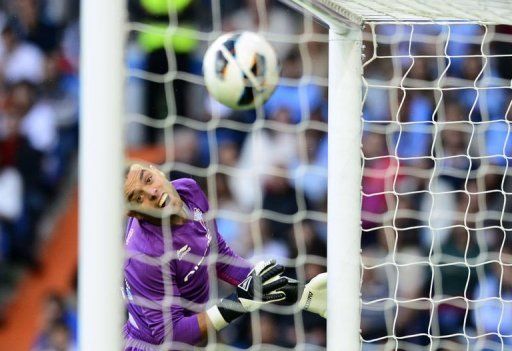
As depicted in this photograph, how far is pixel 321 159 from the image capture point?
13.3 ft

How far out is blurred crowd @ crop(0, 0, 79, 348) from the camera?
4.48m

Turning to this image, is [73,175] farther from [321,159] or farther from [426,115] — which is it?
[426,115]

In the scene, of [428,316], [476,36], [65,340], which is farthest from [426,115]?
[65,340]

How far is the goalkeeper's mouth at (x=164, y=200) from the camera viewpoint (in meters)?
3.44

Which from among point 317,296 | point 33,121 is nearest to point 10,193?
point 33,121

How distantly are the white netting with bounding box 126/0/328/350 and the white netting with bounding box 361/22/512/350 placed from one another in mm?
275

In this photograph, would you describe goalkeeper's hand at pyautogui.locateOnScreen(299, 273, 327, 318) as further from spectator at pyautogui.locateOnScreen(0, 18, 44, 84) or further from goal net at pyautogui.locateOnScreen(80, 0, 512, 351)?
spectator at pyautogui.locateOnScreen(0, 18, 44, 84)

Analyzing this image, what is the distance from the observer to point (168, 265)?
349 cm

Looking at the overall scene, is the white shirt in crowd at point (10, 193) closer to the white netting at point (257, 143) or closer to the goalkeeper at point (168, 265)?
the white netting at point (257, 143)

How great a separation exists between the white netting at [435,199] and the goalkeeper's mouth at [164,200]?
103 centimetres

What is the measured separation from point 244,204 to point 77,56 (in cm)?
116

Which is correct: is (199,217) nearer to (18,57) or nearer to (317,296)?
(317,296)

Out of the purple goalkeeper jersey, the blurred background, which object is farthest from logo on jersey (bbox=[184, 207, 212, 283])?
the blurred background

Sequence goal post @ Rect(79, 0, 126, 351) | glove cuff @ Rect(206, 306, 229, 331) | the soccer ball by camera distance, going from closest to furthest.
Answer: goal post @ Rect(79, 0, 126, 351) < the soccer ball < glove cuff @ Rect(206, 306, 229, 331)
